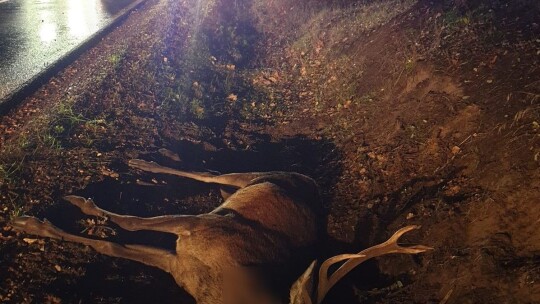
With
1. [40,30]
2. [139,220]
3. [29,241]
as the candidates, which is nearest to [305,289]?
[139,220]

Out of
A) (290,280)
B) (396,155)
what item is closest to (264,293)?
(290,280)

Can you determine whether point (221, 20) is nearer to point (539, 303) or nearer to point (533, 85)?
point (533, 85)

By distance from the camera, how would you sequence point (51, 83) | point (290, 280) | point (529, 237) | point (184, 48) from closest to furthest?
point (529, 237)
point (290, 280)
point (51, 83)
point (184, 48)

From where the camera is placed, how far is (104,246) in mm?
4426

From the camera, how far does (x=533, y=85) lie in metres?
5.07

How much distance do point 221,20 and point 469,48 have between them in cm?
632

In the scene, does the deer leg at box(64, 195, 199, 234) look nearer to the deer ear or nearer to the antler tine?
the deer ear

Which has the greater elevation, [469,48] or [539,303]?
[469,48]

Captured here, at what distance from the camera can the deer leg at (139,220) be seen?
15.1 ft

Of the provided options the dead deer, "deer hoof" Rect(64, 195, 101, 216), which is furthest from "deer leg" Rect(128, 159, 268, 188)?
"deer hoof" Rect(64, 195, 101, 216)

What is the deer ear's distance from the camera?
11.6 feet

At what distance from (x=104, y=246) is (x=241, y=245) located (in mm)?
1419

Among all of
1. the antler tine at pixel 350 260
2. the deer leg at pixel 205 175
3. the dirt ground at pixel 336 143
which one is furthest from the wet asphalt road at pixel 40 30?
the antler tine at pixel 350 260

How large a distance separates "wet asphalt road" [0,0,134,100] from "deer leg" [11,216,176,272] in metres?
2.73
